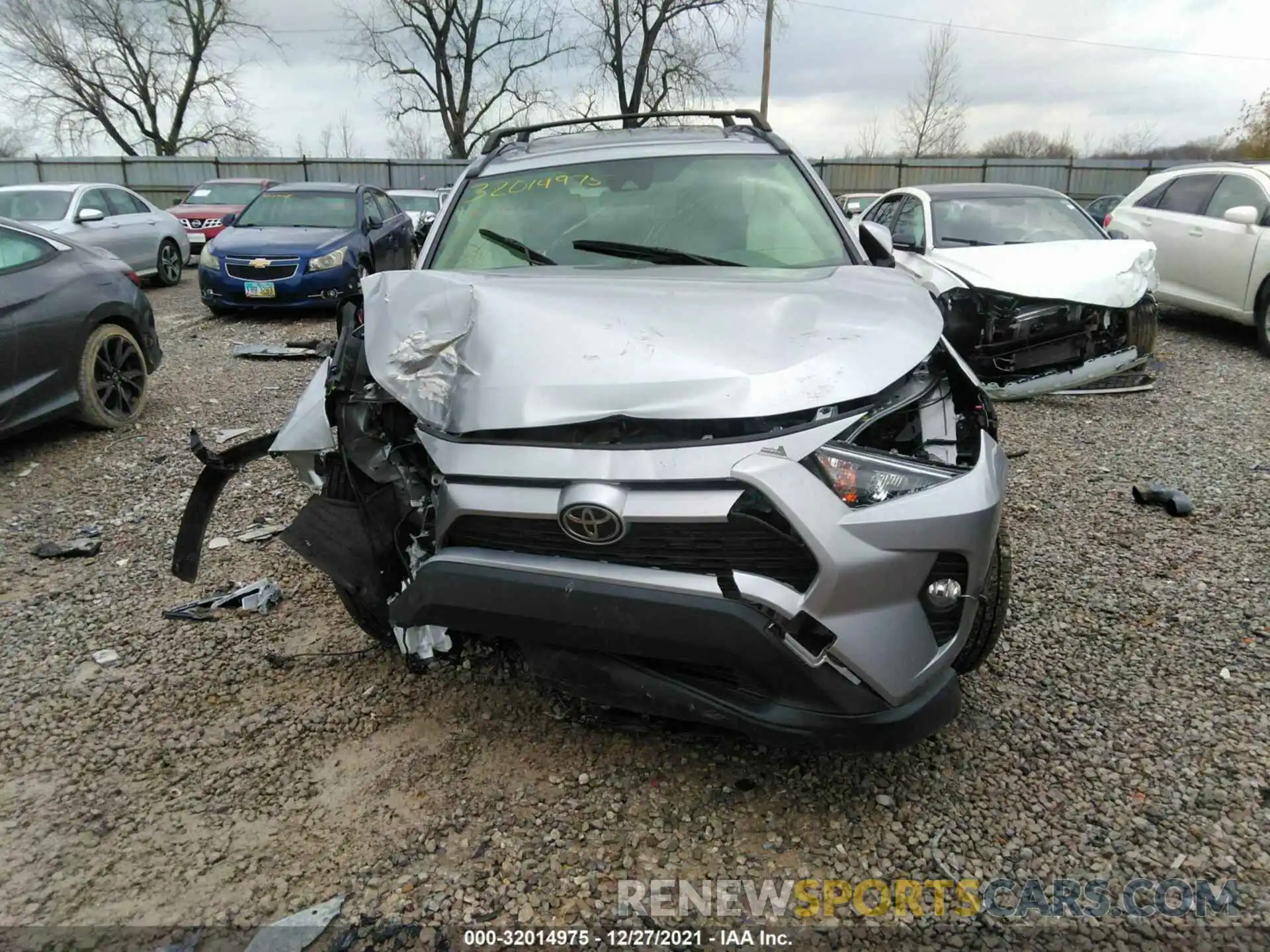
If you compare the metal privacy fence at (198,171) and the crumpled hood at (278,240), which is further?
the metal privacy fence at (198,171)

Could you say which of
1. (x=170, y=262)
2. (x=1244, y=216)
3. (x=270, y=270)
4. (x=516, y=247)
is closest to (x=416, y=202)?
(x=170, y=262)

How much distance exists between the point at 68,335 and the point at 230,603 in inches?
114

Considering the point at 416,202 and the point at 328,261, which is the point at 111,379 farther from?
the point at 416,202

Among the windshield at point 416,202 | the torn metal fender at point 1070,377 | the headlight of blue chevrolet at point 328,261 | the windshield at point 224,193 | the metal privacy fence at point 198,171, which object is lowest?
the torn metal fender at point 1070,377

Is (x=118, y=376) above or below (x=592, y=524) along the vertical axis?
below

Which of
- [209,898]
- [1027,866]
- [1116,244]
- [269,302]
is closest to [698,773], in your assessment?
[1027,866]

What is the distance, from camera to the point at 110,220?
38.1 ft

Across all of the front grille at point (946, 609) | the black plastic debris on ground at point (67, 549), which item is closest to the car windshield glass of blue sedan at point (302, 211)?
the black plastic debris on ground at point (67, 549)

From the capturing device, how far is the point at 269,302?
9.42 meters

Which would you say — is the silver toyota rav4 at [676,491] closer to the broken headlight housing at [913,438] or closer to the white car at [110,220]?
the broken headlight housing at [913,438]

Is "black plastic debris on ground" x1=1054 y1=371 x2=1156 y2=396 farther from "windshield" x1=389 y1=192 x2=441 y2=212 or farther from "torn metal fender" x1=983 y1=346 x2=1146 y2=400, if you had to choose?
"windshield" x1=389 y1=192 x2=441 y2=212

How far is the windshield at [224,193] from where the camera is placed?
53.0 feet

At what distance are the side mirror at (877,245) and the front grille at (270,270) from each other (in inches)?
297

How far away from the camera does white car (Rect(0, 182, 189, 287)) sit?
35.8ft
